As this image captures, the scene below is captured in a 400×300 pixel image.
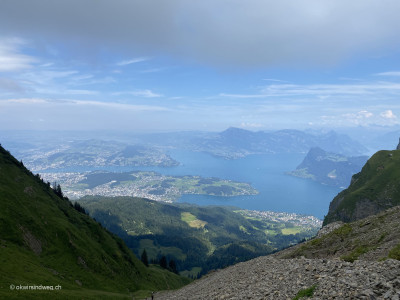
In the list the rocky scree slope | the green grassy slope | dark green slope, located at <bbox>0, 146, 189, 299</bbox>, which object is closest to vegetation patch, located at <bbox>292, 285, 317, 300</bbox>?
the rocky scree slope

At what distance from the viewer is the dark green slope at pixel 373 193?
14325 cm

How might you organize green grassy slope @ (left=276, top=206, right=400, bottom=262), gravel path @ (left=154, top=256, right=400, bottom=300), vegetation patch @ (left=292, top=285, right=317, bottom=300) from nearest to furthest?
gravel path @ (left=154, top=256, right=400, bottom=300) < vegetation patch @ (left=292, top=285, right=317, bottom=300) < green grassy slope @ (left=276, top=206, right=400, bottom=262)

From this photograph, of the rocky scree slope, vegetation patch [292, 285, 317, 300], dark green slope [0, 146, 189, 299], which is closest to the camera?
the rocky scree slope

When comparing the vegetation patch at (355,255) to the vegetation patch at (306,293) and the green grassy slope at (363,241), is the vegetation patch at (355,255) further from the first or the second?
the vegetation patch at (306,293)

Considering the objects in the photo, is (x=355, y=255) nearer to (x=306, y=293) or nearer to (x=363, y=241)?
(x=363, y=241)

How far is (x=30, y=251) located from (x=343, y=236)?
73.2 metres

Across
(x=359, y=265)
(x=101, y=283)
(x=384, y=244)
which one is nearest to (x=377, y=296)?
(x=359, y=265)

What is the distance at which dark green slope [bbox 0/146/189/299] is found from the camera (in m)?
47.8

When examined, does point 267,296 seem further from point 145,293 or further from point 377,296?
point 145,293

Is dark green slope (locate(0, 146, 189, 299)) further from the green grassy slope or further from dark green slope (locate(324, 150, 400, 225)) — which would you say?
dark green slope (locate(324, 150, 400, 225))

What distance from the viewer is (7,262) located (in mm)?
48562

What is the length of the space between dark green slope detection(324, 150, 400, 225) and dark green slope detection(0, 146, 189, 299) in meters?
119

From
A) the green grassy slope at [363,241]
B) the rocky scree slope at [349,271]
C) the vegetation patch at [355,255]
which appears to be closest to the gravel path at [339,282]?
the rocky scree slope at [349,271]

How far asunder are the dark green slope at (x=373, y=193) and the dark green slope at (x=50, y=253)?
4680 inches
